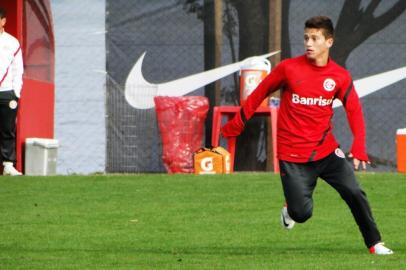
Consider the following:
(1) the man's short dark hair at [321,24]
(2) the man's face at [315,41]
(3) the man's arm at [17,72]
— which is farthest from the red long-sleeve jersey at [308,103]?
(3) the man's arm at [17,72]

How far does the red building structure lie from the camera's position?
17.2 meters

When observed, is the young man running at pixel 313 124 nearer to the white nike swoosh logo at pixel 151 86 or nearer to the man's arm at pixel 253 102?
the man's arm at pixel 253 102

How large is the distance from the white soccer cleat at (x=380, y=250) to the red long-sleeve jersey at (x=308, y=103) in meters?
0.65

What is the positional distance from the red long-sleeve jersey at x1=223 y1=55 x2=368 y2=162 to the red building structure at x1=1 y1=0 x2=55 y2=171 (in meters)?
8.34

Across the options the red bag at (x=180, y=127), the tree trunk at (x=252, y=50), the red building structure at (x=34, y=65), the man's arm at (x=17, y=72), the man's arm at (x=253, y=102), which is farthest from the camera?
the tree trunk at (x=252, y=50)

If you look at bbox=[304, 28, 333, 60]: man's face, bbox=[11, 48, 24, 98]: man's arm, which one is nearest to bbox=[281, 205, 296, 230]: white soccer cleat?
bbox=[304, 28, 333, 60]: man's face

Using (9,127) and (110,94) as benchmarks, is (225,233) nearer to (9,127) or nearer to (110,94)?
(9,127)

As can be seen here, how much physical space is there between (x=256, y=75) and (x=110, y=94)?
2157 millimetres

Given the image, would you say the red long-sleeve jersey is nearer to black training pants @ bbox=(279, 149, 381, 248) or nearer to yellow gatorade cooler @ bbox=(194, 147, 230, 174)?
black training pants @ bbox=(279, 149, 381, 248)

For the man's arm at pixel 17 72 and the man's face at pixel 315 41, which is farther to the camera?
the man's arm at pixel 17 72

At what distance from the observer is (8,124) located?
1617 cm

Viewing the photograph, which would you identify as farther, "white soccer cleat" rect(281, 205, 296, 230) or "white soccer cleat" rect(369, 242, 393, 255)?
"white soccer cleat" rect(281, 205, 296, 230)

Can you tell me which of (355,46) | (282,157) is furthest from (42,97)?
(282,157)

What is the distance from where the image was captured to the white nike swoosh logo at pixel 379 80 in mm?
17438
